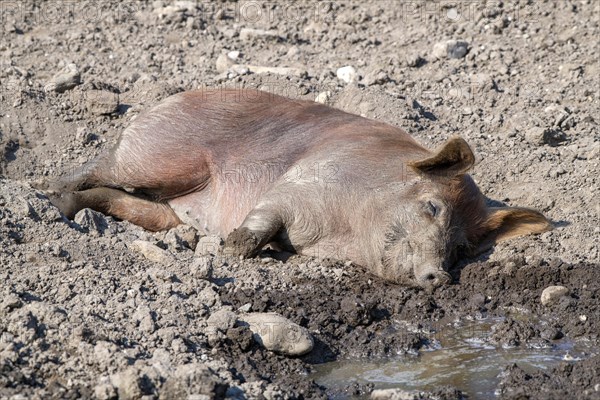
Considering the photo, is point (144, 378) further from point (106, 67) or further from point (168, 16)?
point (168, 16)

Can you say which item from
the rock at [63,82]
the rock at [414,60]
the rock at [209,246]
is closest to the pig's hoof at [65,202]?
the rock at [209,246]

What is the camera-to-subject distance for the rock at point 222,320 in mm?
6781

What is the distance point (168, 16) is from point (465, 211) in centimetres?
571

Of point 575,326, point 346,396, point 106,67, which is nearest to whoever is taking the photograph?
point 346,396

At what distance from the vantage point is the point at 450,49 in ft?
39.8

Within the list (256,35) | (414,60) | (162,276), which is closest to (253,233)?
(162,276)

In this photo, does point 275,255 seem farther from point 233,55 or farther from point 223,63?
point 233,55

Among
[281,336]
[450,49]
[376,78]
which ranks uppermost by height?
[450,49]

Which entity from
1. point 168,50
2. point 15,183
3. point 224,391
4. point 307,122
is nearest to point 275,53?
point 168,50

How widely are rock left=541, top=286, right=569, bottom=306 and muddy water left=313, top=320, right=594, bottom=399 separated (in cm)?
55

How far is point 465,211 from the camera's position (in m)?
8.48

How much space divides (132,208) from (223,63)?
9.86ft

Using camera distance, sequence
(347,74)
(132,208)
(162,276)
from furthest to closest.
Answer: (347,74) → (132,208) → (162,276)

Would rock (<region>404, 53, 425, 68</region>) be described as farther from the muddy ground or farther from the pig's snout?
the pig's snout
